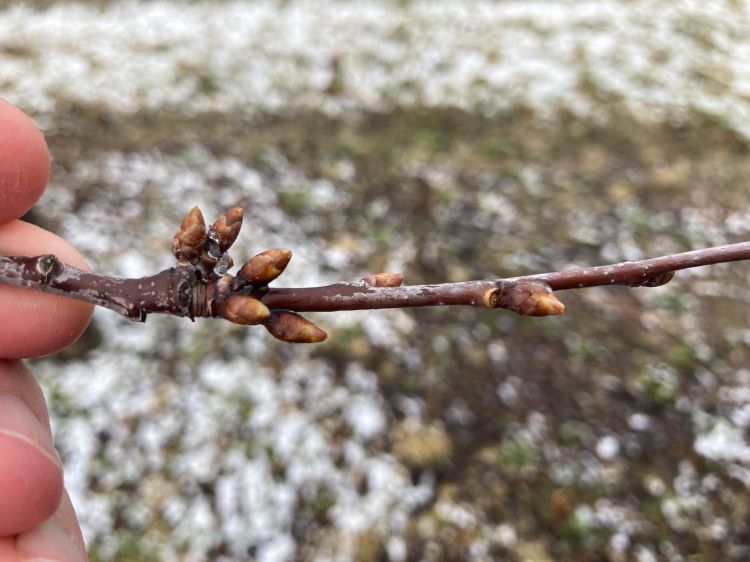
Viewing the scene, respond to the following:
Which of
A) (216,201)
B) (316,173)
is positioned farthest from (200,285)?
(316,173)

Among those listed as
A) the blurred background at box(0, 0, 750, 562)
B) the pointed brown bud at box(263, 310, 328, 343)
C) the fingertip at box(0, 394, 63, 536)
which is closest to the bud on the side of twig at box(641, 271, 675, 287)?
the pointed brown bud at box(263, 310, 328, 343)

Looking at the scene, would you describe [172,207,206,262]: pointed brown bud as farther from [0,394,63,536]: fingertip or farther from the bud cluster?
[0,394,63,536]: fingertip

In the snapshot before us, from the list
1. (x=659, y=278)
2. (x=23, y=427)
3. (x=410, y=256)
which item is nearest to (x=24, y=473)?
(x=23, y=427)

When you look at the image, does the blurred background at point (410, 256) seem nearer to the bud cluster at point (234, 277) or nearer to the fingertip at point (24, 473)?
the fingertip at point (24, 473)

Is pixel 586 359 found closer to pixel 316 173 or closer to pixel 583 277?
pixel 316 173

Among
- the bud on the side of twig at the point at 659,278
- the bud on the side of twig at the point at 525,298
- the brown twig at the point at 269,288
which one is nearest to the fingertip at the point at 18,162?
the brown twig at the point at 269,288

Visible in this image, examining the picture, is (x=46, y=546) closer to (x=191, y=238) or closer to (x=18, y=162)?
(x=191, y=238)
